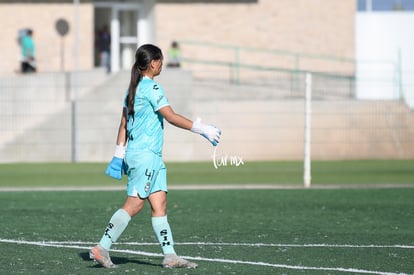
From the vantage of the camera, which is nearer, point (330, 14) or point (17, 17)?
point (17, 17)

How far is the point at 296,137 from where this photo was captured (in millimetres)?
30516

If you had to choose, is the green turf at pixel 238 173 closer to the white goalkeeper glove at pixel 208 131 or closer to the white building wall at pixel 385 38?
the white goalkeeper glove at pixel 208 131

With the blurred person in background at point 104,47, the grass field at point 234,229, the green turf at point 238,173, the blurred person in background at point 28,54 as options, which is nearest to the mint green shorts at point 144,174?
the grass field at point 234,229

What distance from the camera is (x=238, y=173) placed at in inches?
1056

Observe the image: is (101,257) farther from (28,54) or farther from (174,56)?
(174,56)

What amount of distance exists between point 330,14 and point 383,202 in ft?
78.1

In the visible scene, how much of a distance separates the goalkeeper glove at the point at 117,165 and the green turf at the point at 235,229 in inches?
33.2

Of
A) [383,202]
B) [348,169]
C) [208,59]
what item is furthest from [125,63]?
[383,202]

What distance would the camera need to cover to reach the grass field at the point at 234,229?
1144cm

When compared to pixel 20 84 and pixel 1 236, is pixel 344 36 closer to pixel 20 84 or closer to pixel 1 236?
pixel 20 84

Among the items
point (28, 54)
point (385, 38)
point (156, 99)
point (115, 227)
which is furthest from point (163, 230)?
point (385, 38)

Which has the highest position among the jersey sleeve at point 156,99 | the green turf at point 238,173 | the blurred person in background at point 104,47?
the blurred person in background at point 104,47

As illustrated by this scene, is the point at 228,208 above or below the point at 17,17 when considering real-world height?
below

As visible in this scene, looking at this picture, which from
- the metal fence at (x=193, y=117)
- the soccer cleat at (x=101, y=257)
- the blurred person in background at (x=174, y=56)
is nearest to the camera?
the soccer cleat at (x=101, y=257)
